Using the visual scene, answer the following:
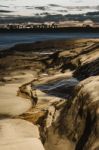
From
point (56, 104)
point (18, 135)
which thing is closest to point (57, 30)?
point (56, 104)

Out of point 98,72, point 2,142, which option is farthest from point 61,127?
point 98,72

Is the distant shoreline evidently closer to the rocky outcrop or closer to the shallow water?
the shallow water

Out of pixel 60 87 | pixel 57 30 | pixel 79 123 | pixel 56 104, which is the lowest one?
pixel 57 30

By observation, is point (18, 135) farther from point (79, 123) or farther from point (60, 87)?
point (60, 87)

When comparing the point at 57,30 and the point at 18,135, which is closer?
the point at 18,135

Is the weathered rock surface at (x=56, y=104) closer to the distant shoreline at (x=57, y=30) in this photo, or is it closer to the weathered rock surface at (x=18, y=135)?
the weathered rock surface at (x=18, y=135)

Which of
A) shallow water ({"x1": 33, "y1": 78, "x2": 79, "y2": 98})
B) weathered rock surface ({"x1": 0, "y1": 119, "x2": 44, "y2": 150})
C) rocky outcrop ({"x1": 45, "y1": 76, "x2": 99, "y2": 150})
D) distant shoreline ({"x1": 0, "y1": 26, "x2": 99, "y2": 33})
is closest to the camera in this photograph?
rocky outcrop ({"x1": 45, "y1": 76, "x2": 99, "y2": 150})

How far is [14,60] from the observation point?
35.0 metres

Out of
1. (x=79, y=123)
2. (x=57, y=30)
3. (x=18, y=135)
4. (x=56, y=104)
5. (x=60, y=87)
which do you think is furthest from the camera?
(x=57, y=30)

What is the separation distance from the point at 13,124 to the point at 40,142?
6.89ft

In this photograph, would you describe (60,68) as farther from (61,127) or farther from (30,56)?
(61,127)

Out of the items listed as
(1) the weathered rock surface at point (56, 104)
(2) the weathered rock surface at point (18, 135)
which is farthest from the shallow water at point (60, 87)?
(2) the weathered rock surface at point (18, 135)

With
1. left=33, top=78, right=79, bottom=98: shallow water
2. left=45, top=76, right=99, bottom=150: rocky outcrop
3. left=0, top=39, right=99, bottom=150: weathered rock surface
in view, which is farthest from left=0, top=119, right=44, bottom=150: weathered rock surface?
left=33, top=78, right=79, bottom=98: shallow water

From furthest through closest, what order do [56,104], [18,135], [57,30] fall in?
1. [57,30]
2. [56,104]
3. [18,135]
